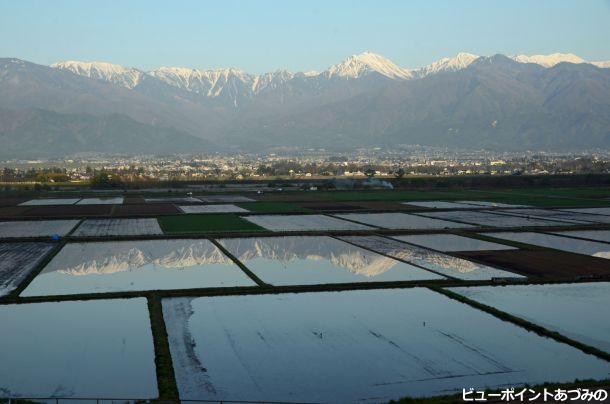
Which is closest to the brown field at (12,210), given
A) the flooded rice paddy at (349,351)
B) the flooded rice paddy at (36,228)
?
the flooded rice paddy at (36,228)

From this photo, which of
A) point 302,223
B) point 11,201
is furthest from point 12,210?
point 302,223

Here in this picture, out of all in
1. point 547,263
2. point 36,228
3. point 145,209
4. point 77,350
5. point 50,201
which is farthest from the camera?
point 50,201

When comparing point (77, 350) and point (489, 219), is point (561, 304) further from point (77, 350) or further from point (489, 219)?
point (489, 219)

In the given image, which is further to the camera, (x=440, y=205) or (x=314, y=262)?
(x=440, y=205)

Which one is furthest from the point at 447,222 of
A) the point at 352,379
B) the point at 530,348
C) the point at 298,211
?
the point at 352,379

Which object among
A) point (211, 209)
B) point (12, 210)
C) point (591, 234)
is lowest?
point (591, 234)

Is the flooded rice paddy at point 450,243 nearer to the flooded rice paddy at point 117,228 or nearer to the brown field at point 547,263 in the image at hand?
the brown field at point 547,263

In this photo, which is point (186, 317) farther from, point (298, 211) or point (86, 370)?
point (298, 211)

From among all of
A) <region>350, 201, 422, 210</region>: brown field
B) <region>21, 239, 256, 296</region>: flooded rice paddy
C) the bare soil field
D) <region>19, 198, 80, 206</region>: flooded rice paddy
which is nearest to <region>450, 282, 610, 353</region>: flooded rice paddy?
<region>21, 239, 256, 296</region>: flooded rice paddy
